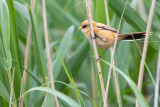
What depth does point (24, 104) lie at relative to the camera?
1.64 m

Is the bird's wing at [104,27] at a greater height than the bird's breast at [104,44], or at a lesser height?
greater

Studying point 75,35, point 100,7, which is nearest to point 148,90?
point 75,35

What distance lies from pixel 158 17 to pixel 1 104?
1.37m

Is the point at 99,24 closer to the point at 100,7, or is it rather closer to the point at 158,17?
the point at 100,7

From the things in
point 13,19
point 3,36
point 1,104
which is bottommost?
point 1,104

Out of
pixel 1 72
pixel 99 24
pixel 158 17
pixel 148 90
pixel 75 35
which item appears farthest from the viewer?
pixel 148 90

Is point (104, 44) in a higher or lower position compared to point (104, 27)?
lower

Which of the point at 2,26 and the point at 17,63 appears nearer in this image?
the point at 2,26

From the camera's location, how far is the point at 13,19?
5.32ft

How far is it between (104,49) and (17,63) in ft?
2.01

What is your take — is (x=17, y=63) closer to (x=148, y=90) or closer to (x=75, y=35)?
(x=75, y=35)

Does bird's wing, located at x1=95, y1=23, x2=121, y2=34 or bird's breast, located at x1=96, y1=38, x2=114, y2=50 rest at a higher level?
bird's wing, located at x1=95, y1=23, x2=121, y2=34

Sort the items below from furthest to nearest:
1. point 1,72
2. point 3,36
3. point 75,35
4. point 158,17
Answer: point 75,35
point 158,17
point 1,72
point 3,36

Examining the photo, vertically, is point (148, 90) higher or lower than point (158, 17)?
lower
